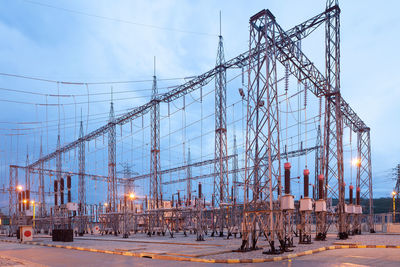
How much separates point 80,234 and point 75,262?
2060 cm

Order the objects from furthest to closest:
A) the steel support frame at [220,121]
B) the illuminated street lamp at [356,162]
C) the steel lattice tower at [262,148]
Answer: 1. the illuminated street lamp at [356,162]
2. the steel support frame at [220,121]
3. the steel lattice tower at [262,148]

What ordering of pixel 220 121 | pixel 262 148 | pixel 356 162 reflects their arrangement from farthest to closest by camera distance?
pixel 356 162
pixel 220 121
pixel 262 148

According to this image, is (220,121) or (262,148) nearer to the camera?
(262,148)

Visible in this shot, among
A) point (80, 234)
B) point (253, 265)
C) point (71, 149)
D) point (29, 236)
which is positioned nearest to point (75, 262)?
point (253, 265)

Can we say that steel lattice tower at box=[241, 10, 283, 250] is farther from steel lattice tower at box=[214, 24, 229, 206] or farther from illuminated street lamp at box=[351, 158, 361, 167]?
illuminated street lamp at box=[351, 158, 361, 167]

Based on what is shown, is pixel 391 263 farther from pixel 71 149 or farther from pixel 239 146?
pixel 71 149

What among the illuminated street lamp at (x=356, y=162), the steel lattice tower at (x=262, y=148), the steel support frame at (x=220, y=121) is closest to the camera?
the steel lattice tower at (x=262, y=148)

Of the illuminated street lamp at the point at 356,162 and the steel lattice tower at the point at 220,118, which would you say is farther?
the illuminated street lamp at the point at 356,162

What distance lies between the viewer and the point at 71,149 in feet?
144

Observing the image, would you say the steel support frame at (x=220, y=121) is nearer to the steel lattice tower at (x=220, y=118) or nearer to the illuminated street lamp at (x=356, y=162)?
the steel lattice tower at (x=220, y=118)

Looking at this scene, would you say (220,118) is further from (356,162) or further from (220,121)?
(356,162)

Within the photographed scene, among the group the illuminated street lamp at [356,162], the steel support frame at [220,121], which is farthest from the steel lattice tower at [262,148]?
the illuminated street lamp at [356,162]

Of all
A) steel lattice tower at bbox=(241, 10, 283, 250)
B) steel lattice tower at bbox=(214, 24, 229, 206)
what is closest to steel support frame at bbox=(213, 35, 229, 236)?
steel lattice tower at bbox=(214, 24, 229, 206)

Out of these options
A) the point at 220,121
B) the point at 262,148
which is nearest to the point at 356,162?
the point at 220,121
